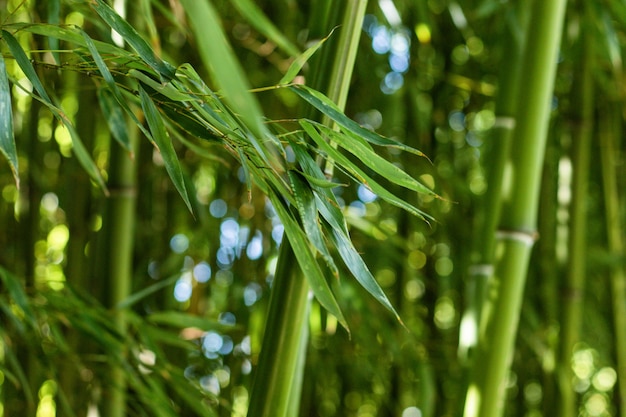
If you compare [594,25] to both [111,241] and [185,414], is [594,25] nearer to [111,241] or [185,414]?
[111,241]

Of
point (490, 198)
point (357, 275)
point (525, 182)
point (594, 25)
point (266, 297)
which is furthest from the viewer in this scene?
point (266, 297)

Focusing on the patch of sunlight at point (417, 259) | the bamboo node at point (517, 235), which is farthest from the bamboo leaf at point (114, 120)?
the patch of sunlight at point (417, 259)

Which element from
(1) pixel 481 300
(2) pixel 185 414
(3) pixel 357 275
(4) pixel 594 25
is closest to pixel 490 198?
(1) pixel 481 300

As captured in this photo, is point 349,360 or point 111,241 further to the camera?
point 349,360

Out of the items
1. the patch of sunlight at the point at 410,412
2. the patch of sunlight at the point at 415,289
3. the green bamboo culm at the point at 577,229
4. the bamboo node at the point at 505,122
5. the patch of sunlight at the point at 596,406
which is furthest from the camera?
the patch of sunlight at the point at 596,406

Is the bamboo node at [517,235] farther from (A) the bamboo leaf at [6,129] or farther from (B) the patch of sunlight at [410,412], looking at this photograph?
(B) the patch of sunlight at [410,412]

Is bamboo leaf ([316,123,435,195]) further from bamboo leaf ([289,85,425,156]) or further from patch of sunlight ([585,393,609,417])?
patch of sunlight ([585,393,609,417])
